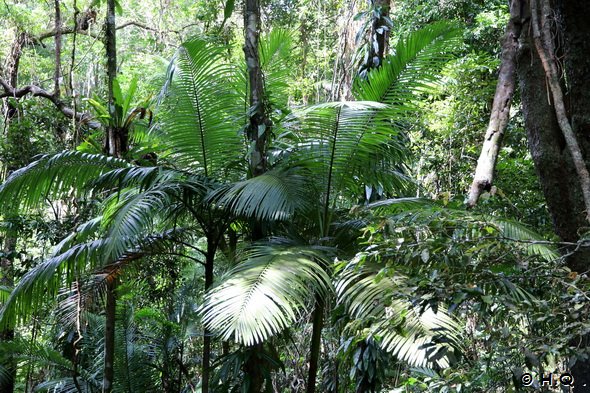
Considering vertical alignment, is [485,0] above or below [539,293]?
above

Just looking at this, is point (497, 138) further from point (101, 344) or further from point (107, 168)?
point (101, 344)

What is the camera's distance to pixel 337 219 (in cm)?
425

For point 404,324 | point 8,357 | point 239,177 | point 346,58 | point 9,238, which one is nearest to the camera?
point 404,324

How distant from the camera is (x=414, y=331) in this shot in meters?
3.01

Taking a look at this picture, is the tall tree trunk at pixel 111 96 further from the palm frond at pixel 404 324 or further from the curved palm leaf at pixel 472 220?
the palm frond at pixel 404 324

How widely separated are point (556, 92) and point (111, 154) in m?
3.36

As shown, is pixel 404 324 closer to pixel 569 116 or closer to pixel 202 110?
pixel 569 116

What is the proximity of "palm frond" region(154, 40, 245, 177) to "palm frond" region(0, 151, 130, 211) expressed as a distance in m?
0.52

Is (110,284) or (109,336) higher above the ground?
(110,284)

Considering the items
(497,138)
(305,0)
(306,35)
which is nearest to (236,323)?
(497,138)

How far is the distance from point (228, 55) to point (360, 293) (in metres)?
2.43

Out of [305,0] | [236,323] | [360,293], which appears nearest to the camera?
[236,323]

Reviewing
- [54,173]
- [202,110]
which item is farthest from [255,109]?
[54,173]

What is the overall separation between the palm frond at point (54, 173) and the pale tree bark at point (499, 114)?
8.23 feet
